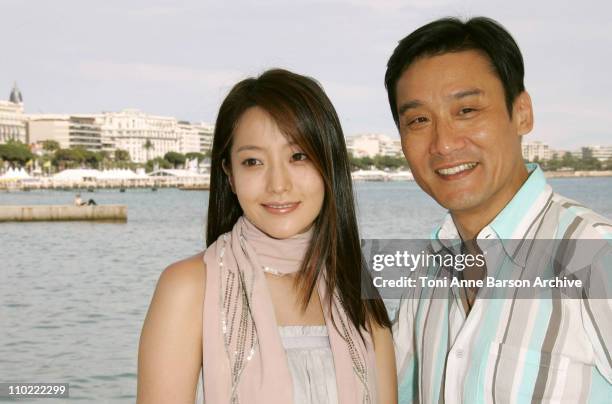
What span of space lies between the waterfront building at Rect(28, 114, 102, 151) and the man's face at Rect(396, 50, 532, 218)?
341 feet

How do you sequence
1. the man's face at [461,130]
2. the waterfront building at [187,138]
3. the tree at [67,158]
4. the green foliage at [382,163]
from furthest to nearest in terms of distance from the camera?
1. the waterfront building at [187,138]
2. the green foliage at [382,163]
3. the tree at [67,158]
4. the man's face at [461,130]

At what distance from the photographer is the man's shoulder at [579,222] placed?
1.80 metres

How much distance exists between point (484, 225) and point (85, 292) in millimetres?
15109

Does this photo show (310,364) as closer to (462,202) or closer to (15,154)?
(462,202)

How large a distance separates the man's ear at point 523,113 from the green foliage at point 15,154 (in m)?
80.2

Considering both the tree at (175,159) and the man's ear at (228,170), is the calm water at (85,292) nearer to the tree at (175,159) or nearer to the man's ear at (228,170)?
the man's ear at (228,170)

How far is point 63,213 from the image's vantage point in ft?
102

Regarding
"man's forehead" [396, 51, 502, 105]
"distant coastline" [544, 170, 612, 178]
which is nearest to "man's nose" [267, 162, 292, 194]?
"man's forehead" [396, 51, 502, 105]

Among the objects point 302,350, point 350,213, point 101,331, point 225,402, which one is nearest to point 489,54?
point 350,213

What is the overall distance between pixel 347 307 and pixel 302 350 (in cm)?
16

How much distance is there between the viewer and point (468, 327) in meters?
1.93

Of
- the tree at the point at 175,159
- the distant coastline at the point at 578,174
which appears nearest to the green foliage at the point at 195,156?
the tree at the point at 175,159

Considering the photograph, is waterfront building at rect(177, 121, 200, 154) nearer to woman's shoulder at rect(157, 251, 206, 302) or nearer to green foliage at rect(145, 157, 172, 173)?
green foliage at rect(145, 157, 172, 173)

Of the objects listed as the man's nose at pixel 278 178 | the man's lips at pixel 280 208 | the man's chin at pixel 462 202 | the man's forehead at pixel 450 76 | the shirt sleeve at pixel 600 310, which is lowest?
the shirt sleeve at pixel 600 310
